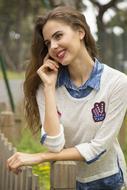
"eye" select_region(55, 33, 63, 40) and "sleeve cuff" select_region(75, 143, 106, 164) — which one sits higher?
"eye" select_region(55, 33, 63, 40)

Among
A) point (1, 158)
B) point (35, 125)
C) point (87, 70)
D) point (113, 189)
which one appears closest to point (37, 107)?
point (35, 125)

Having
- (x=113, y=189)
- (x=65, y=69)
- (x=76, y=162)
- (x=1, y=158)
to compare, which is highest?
(x=65, y=69)

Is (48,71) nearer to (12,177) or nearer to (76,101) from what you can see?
(76,101)

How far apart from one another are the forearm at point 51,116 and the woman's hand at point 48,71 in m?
0.06

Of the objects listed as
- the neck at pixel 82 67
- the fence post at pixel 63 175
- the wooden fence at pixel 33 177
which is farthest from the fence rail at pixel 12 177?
the neck at pixel 82 67

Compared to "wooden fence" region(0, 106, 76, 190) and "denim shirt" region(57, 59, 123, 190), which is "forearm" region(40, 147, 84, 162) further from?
"denim shirt" region(57, 59, 123, 190)

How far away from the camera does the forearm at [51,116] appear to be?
249cm

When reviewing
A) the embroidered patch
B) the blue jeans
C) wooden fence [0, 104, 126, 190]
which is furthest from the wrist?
the blue jeans

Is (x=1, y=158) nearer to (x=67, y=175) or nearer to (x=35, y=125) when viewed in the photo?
(x=35, y=125)

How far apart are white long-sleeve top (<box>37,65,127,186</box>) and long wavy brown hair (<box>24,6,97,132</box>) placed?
16cm

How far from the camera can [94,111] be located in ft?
8.23

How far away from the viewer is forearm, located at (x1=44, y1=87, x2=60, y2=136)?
2.49m

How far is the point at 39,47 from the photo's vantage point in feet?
8.82

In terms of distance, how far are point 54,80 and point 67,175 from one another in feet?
1.56
